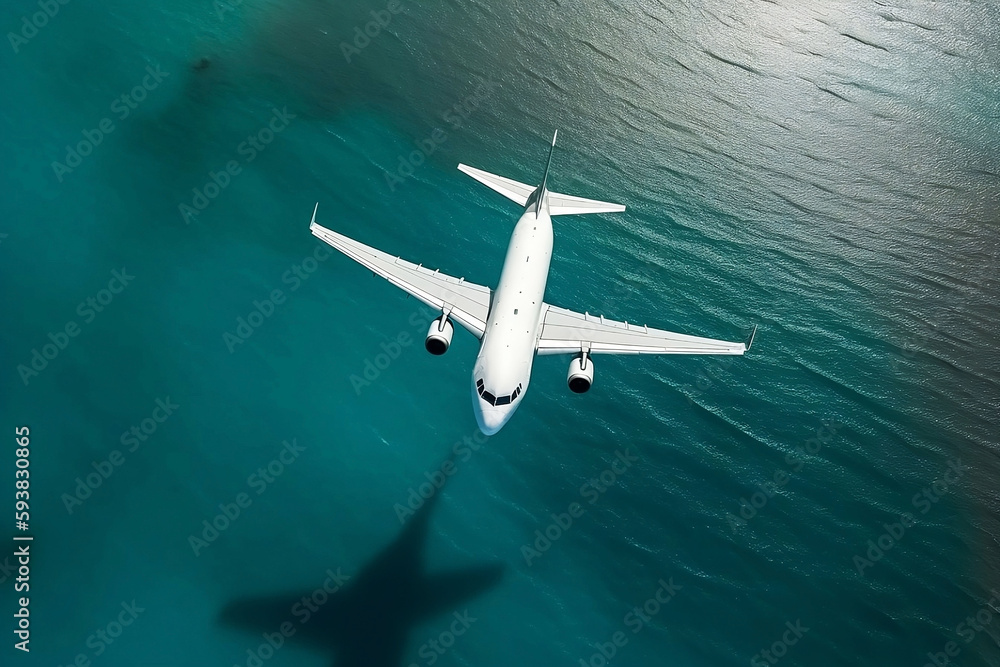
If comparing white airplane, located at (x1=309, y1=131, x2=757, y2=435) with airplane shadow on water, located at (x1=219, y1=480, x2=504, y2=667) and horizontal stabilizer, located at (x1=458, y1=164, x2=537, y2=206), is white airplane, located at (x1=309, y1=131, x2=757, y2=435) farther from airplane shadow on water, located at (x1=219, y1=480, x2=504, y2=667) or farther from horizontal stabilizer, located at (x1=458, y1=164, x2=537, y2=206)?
airplane shadow on water, located at (x1=219, y1=480, x2=504, y2=667)

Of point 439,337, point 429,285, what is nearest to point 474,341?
point 429,285

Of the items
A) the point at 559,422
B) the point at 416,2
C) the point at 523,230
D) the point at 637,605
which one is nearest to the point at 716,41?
the point at 416,2

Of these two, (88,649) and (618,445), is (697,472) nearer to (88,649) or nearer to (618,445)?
(618,445)

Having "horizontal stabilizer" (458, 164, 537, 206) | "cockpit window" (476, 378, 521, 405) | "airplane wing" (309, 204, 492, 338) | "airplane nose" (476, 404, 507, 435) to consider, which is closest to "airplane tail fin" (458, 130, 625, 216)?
"horizontal stabilizer" (458, 164, 537, 206)

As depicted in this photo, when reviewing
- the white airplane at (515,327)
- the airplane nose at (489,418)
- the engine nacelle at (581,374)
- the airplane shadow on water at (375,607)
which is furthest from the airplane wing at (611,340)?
the airplane shadow on water at (375,607)

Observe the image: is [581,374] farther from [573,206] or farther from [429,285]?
[573,206]
